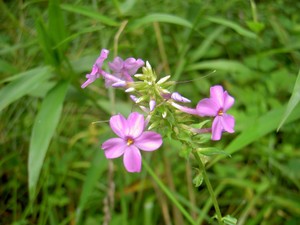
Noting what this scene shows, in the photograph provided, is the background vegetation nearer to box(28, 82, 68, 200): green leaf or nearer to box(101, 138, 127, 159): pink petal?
box(28, 82, 68, 200): green leaf

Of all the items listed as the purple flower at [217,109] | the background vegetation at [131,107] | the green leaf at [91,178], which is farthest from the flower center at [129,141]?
the green leaf at [91,178]

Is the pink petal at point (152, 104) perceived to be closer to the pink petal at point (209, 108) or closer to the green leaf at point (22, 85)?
the pink petal at point (209, 108)

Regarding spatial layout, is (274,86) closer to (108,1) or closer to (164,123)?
(108,1)

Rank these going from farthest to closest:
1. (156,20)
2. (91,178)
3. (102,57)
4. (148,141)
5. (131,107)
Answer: (131,107)
(91,178)
(156,20)
(102,57)
(148,141)

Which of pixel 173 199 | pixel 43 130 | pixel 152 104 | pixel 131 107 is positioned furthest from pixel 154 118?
pixel 131 107

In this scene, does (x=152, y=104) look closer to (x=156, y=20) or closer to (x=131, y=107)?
(x=156, y=20)

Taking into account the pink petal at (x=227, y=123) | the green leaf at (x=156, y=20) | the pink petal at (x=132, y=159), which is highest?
the pink petal at (x=132, y=159)

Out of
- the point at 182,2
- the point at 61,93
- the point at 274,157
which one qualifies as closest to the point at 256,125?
the point at 274,157
